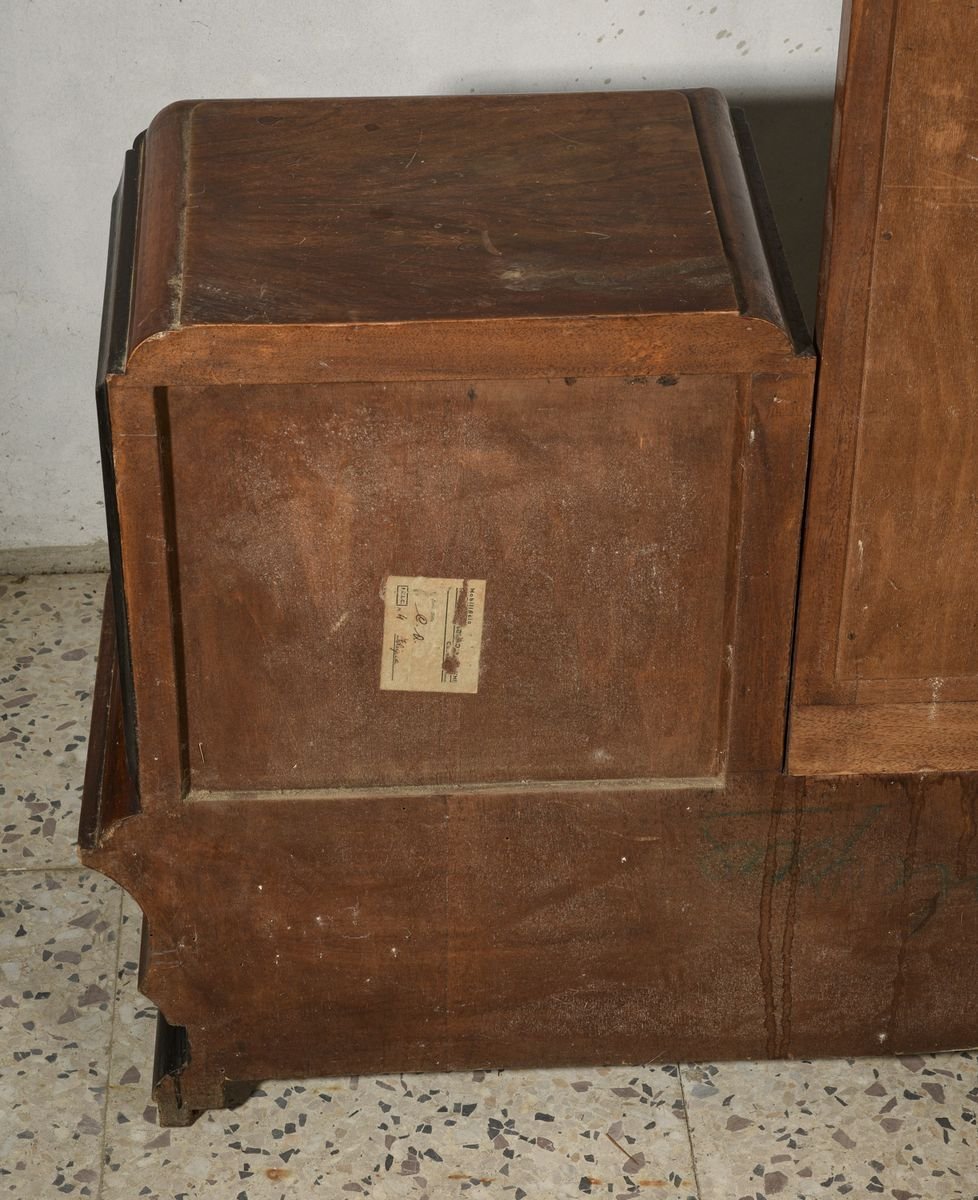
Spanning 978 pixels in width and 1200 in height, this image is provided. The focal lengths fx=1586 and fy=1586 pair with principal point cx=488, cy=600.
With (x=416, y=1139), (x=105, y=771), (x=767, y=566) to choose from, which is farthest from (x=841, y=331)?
(x=416, y=1139)

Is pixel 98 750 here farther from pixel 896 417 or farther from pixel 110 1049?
pixel 896 417

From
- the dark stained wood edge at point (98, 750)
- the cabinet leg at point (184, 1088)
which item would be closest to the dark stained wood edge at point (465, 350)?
the dark stained wood edge at point (98, 750)

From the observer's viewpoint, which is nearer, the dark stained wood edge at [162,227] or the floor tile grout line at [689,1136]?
the dark stained wood edge at [162,227]

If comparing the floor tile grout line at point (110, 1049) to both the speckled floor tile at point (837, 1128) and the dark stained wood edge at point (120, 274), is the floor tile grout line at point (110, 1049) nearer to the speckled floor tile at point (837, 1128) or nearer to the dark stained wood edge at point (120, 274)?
the speckled floor tile at point (837, 1128)

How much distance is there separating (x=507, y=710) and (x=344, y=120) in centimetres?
63

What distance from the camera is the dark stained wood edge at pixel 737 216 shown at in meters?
1.39

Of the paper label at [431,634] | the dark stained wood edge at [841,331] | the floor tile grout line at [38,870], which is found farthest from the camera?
the floor tile grout line at [38,870]

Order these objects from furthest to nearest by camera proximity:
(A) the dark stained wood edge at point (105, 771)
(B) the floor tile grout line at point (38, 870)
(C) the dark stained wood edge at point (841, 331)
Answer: (B) the floor tile grout line at point (38, 870) → (A) the dark stained wood edge at point (105, 771) → (C) the dark stained wood edge at point (841, 331)

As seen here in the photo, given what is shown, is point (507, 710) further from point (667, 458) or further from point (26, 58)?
point (26, 58)

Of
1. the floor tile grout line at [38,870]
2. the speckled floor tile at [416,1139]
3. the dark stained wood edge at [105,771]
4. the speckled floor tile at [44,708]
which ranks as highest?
the dark stained wood edge at [105,771]

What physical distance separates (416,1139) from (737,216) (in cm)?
104

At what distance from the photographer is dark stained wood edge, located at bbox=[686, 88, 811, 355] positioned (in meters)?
1.39

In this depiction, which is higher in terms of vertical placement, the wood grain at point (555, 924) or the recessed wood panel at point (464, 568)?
the recessed wood panel at point (464, 568)

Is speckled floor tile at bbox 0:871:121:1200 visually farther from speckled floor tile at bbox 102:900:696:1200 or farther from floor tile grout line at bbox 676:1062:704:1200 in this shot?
floor tile grout line at bbox 676:1062:704:1200
